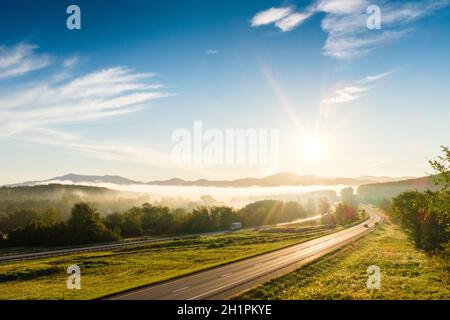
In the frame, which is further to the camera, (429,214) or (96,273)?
(96,273)

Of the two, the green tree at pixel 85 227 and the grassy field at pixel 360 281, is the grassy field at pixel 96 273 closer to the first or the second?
the grassy field at pixel 360 281

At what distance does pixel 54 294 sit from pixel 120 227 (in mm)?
93825

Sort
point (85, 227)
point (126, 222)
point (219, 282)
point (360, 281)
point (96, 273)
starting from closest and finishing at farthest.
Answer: point (219, 282)
point (360, 281)
point (96, 273)
point (85, 227)
point (126, 222)

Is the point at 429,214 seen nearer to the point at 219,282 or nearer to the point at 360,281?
the point at 360,281

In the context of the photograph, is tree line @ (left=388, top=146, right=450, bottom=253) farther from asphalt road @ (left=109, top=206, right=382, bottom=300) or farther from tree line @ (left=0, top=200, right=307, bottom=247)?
tree line @ (left=0, top=200, right=307, bottom=247)

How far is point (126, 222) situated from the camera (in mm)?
131875

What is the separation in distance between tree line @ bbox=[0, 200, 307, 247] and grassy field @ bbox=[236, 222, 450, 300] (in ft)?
244

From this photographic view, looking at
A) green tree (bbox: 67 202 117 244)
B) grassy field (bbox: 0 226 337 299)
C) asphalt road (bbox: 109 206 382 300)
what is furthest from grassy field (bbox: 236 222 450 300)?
green tree (bbox: 67 202 117 244)

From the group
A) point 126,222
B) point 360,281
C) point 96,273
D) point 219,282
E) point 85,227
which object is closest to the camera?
point 219,282

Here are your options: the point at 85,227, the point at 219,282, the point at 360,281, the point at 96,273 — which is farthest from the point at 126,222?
the point at 360,281

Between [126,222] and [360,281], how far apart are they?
10608 cm
